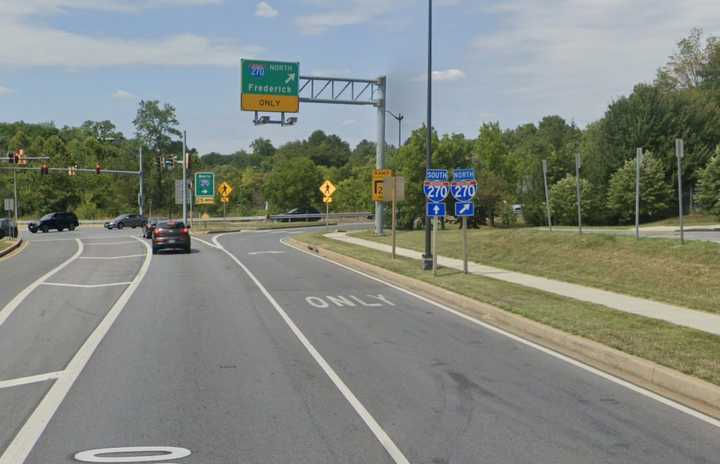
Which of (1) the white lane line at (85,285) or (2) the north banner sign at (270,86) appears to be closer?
(1) the white lane line at (85,285)

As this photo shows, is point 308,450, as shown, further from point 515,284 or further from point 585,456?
point 515,284

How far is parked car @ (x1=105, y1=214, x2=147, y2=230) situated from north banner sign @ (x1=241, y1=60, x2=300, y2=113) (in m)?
30.6

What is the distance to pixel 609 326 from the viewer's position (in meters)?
12.3

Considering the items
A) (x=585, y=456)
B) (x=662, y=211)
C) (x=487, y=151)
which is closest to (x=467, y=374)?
(x=585, y=456)

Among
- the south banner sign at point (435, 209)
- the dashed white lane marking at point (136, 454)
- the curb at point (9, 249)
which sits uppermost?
the south banner sign at point (435, 209)

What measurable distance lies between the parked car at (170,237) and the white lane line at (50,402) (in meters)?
18.7

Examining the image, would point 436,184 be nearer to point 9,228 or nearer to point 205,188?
point 9,228

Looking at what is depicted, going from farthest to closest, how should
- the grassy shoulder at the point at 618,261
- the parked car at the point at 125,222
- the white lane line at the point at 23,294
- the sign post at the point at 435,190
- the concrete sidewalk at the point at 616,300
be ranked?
1. the parked car at the point at 125,222
2. the sign post at the point at 435,190
3. the grassy shoulder at the point at 618,261
4. the white lane line at the point at 23,294
5. the concrete sidewalk at the point at 616,300

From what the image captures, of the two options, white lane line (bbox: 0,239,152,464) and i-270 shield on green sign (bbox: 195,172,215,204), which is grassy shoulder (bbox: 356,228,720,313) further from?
i-270 shield on green sign (bbox: 195,172,215,204)

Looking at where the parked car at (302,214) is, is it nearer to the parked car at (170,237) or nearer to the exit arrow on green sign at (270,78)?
the exit arrow on green sign at (270,78)

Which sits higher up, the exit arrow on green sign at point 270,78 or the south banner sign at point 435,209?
the exit arrow on green sign at point 270,78

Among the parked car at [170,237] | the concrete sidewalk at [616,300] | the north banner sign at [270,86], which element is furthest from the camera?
the north banner sign at [270,86]

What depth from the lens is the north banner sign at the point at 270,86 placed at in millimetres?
40312

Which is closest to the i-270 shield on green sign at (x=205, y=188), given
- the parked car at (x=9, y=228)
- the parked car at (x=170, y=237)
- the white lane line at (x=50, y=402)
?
the parked car at (x=9, y=228)
